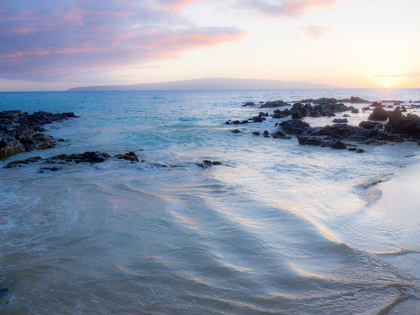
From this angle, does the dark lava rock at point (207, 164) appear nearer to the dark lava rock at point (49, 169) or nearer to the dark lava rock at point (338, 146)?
the dark lava rock at point (49, 169)

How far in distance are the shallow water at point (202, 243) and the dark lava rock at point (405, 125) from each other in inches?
361

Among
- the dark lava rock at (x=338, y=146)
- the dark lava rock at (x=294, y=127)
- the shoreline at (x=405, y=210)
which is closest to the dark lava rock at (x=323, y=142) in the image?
the dark lava rock at (x=338, y=146)

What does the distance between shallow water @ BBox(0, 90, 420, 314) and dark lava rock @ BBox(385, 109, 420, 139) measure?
9161 mm

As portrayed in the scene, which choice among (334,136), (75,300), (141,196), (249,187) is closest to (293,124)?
(334,136)

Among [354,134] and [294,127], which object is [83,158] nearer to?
[294,127]

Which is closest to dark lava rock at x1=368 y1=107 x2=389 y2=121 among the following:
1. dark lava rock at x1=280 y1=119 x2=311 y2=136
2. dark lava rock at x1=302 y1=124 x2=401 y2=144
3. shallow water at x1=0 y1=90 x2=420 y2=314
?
dark lava rock at x1=280 y1=119 x2=311 y2=136

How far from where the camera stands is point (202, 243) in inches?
191

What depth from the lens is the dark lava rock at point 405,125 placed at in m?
16.5

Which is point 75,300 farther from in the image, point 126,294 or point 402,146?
point 402,146

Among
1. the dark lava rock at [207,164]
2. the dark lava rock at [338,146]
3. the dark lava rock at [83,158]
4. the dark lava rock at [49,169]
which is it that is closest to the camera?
the dark lava rock at [49,169]

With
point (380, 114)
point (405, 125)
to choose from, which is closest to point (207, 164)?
point (405, 125)

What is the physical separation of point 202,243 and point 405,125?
17.7 m

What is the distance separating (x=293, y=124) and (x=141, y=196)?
16.8 meters

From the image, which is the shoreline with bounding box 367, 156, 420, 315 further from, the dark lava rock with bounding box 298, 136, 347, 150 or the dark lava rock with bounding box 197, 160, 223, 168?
the dark lava rock with bounding box 197, 160, 223, 168
